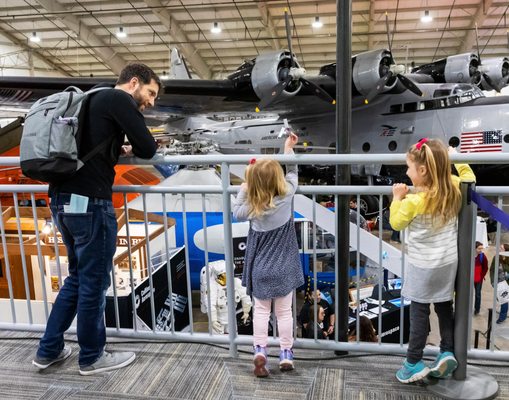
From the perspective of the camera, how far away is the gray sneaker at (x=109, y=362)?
2488mm

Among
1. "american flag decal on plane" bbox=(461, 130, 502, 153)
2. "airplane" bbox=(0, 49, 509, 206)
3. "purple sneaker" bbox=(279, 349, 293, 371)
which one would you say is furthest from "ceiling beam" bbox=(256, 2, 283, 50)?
"purple sneaker" bbox=(279, 349, 293, 371)

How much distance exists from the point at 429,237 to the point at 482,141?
28.5ft

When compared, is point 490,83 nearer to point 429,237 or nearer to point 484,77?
point 484,77

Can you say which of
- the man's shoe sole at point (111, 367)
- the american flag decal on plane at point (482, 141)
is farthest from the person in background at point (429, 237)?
the american flag decal on plane at point (482, 141)

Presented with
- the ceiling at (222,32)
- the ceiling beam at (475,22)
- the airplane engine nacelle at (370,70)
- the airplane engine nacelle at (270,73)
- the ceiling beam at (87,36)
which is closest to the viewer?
the airplane engine nacelle at (370,70)

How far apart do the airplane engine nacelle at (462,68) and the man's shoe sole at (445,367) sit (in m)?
11.4

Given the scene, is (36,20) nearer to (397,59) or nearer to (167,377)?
(397,59)

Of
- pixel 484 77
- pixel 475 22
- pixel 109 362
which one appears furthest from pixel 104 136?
pixel 475 22

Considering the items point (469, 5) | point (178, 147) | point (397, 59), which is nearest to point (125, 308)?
point (178, 147)

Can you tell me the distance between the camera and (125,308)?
4668mm

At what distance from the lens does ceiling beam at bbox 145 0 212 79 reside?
19947mm

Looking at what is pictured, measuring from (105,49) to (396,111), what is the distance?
21386 millimetres

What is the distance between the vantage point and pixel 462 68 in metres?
11.5

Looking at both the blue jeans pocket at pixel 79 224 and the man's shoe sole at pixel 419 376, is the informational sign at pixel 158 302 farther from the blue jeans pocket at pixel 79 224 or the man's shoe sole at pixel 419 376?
the man's shoe sole at pixel 419 376
